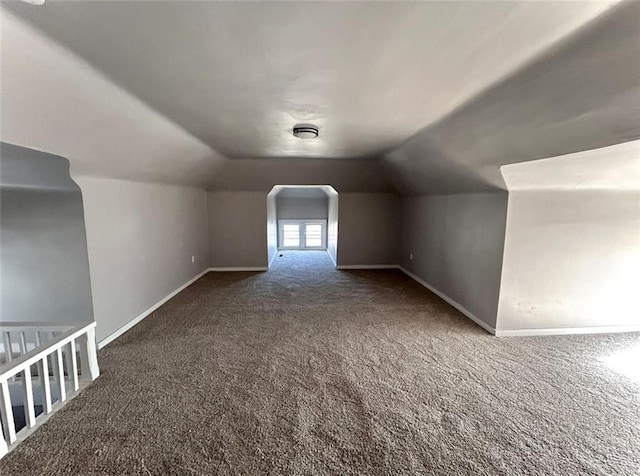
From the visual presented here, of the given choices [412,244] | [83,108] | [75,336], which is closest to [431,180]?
[412,244]

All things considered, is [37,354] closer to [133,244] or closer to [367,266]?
[133,244]

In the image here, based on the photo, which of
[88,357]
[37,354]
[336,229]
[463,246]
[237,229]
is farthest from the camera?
[336,229]

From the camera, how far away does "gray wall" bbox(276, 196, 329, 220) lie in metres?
8.16

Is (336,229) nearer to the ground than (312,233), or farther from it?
farther from it

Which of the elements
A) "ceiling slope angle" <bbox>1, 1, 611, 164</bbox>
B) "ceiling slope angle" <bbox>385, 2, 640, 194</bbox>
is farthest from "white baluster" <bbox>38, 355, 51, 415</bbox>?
"ceiling slope angle" <bbox>385, 2, 640, 194</bbox>

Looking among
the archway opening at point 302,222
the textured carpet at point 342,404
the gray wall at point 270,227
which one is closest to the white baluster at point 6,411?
the textured carpet at point 342,404

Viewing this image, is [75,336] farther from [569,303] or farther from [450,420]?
[569,303]

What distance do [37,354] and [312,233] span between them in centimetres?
659

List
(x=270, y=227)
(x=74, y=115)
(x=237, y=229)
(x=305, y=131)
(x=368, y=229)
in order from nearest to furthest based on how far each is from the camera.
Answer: (x=74, y=115) → (x=305, y=131) → (x=237, y=229) → (x=368, y=229) → (x=270, y=227)

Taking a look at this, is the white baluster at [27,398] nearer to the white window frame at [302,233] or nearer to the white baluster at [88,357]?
the white baluster at [88,357]

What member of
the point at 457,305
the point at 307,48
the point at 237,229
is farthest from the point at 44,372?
the point at 457,305

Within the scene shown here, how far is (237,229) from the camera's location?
5828mm

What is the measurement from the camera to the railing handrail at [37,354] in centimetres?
178

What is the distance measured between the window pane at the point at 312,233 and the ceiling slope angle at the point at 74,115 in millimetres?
5148
